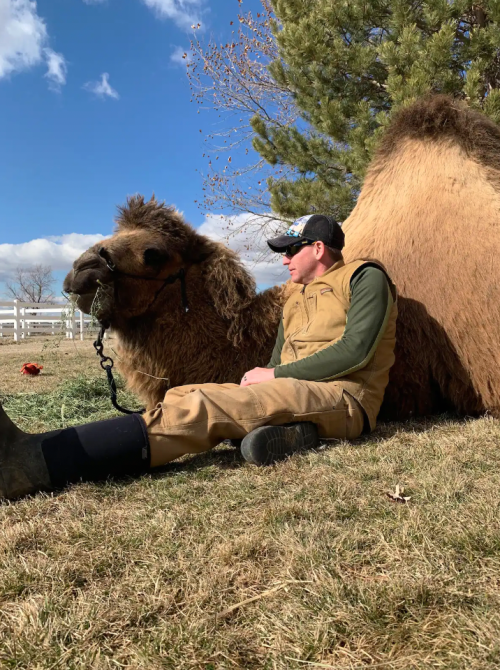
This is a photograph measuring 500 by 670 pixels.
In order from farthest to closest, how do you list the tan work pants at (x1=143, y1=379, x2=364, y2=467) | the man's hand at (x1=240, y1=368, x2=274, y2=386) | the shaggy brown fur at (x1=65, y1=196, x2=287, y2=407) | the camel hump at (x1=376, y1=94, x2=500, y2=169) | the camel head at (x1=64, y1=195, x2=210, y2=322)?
the camel hump at (x1=376, y1=94, x2=500, y2=169) < the shaggy brown fur at (x1=65, y1=196, x2=287, y2=407) < the camel head at (x1=64, y1=195, x2=210, y2=322) < the man's hand at (x1=240, y1=368, x2=274, y2=386) < the tan work pants at (x1=143, y1=379, x2=364, y2=467)

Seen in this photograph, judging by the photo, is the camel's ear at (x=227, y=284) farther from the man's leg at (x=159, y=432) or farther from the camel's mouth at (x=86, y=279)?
the man's leg at (x=159, y=432)

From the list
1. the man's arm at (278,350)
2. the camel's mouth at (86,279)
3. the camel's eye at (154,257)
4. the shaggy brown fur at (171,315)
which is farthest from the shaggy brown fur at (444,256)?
the camel's mouth at (86,279)

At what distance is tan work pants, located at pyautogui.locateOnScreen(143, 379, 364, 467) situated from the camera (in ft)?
8.40

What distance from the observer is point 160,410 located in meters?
2.61

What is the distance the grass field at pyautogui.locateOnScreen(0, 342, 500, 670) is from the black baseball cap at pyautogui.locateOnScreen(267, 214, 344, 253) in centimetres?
154

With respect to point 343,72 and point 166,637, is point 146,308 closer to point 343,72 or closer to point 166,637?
point 166,637

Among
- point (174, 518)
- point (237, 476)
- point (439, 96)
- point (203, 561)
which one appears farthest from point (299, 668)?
point (439, 96)

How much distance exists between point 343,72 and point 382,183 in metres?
6.35

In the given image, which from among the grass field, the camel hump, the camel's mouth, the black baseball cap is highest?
the camel hump

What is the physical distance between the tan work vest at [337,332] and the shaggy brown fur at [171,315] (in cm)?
49

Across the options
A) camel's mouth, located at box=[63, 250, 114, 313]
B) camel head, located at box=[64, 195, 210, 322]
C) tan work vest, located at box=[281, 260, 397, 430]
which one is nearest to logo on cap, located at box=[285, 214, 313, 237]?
tan work vest, located at box=[281, 260, 397, 430]

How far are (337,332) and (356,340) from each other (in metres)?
0.28

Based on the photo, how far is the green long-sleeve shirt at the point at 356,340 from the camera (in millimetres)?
3028

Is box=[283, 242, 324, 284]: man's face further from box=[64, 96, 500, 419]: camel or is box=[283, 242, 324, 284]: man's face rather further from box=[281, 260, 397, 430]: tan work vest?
box=[64, 96, 500, 419]: camel
